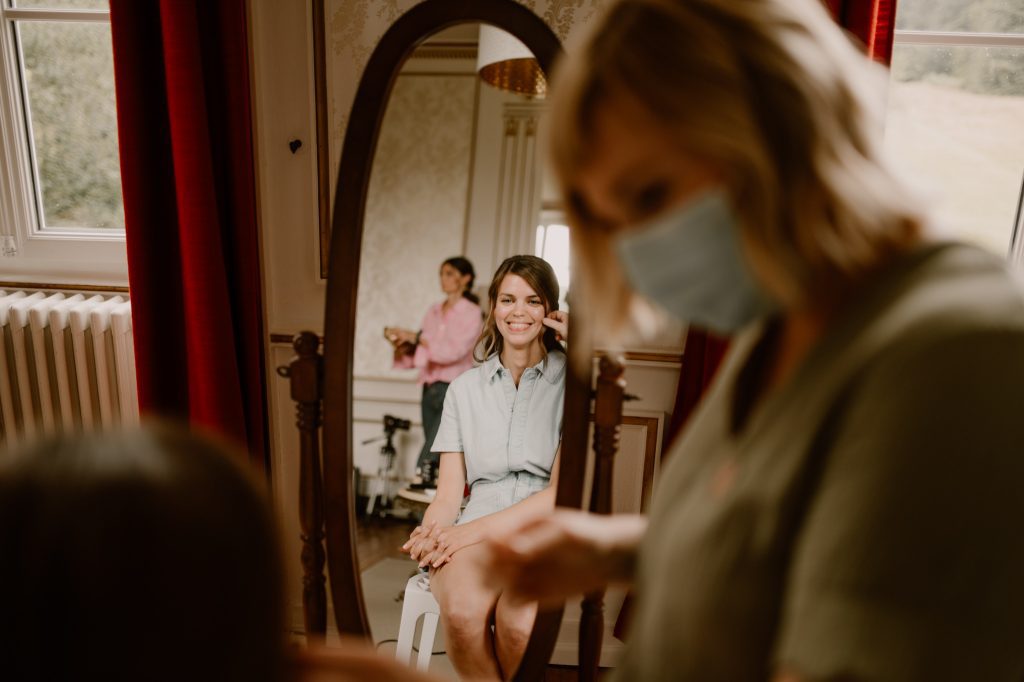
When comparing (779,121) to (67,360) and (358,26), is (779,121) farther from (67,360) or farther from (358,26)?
(67,360)

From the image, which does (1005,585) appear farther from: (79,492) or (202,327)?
(202,327)

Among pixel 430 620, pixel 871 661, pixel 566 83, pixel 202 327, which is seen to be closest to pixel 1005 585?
pixel 871 661

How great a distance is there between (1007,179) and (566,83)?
1.58 meters

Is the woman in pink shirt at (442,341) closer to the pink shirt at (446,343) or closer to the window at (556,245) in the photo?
the pink shirt at (446,343)

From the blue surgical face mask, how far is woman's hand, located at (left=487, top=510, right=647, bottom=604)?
0.83ft

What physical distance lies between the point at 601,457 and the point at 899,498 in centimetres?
70

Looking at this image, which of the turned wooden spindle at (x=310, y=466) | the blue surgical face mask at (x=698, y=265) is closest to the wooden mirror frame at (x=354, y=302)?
the turned wooden spindle at (x=310, y=466)

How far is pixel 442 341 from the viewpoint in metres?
1.12

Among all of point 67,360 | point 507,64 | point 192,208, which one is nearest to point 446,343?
point 507,64

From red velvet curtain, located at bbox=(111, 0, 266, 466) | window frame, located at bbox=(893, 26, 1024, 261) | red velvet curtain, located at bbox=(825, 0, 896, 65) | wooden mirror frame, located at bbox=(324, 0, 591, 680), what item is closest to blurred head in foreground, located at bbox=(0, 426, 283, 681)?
wooden mirror frame, located at bbox=(324, 0, 591, 680)

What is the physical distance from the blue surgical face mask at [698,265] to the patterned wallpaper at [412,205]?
0.61 m

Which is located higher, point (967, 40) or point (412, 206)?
point (967, 40)

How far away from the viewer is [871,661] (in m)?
0.32

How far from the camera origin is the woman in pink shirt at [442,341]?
1079mm
